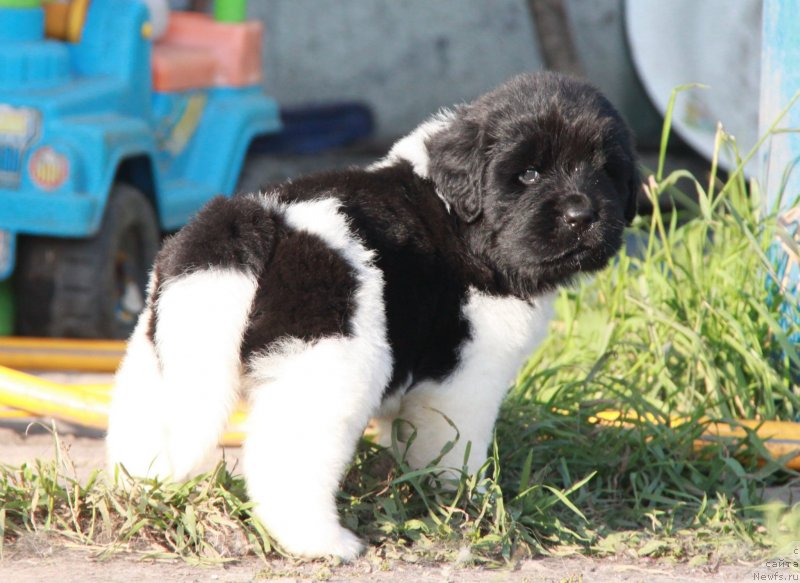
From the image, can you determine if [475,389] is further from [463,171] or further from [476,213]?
[463,171]

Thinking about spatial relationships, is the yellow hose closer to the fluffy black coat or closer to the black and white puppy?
the black and white puppy

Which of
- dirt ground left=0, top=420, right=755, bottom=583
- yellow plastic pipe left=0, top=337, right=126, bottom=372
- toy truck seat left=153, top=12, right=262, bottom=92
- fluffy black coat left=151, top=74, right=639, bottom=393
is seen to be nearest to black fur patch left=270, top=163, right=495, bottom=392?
fluffy black coat left=151, top=74, right=639, bottom=393

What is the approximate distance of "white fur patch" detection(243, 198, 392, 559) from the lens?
2.84m

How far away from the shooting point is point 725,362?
13.9 ft

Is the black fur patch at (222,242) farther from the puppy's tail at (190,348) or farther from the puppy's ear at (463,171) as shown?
the puppy's ear at (463,171)

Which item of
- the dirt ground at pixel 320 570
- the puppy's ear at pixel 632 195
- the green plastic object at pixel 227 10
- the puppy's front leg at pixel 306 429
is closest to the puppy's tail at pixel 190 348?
the puppy's front leg at pixel 306 429

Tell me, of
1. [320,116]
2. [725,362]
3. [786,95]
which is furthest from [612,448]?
[320,116]

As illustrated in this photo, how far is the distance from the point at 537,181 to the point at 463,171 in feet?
0.69

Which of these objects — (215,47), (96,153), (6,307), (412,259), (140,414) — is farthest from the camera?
(215,47)

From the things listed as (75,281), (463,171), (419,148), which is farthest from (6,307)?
(463,171)

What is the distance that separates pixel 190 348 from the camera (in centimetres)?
284

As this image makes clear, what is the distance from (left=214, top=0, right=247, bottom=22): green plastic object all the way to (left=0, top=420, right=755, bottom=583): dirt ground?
4.76m

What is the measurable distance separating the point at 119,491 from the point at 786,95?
291 centimetres

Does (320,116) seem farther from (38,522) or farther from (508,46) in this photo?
(38,522)
